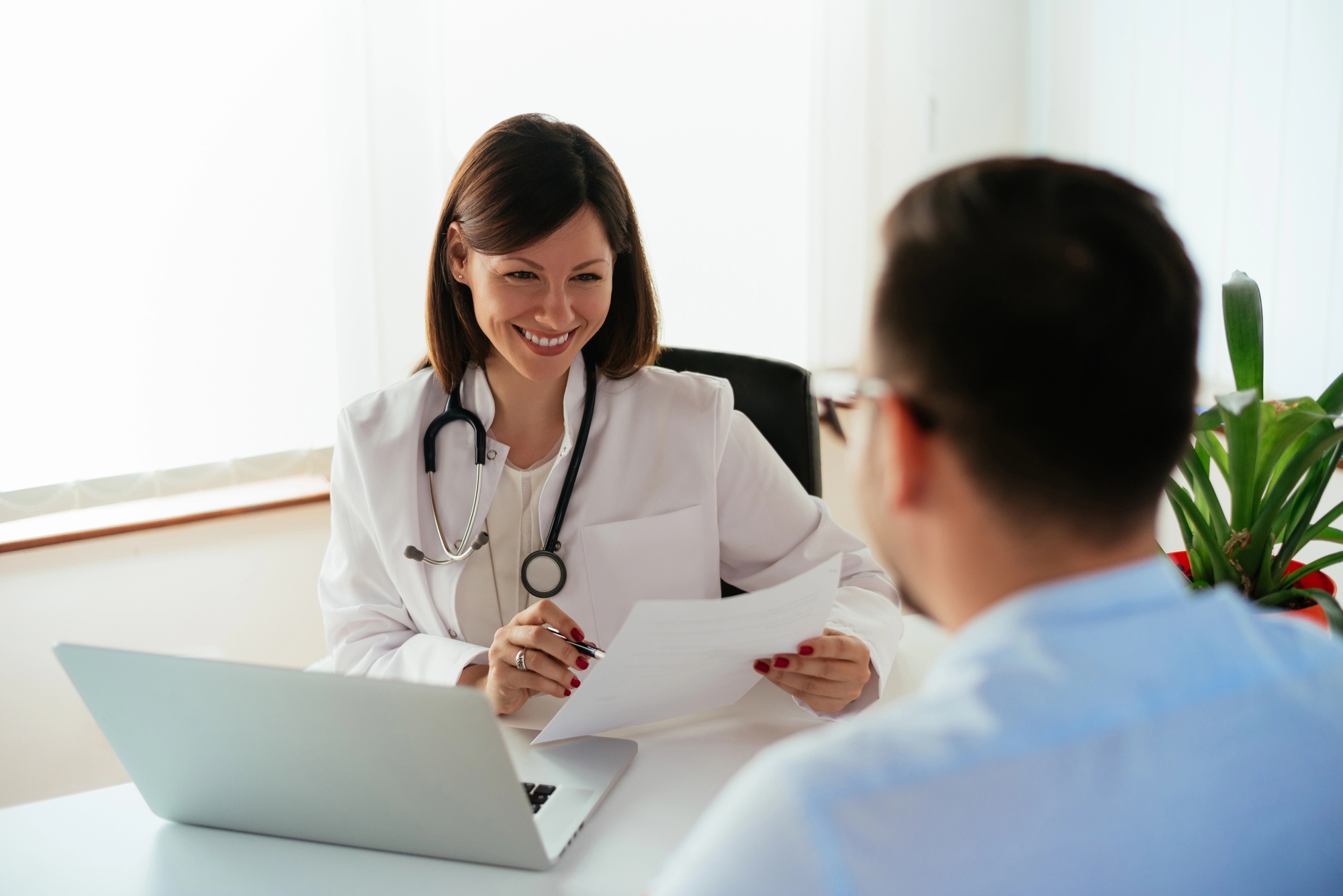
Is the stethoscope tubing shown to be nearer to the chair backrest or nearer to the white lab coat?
the white lab coat

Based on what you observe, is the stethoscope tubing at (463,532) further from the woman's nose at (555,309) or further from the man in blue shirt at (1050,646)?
the man in blue shirt at (1050,646)

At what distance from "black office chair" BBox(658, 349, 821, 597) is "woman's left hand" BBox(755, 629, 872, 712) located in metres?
0.42

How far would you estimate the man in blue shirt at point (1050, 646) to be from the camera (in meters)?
0.46

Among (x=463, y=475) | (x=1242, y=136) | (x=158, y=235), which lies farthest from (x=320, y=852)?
(x=1242, y=136)

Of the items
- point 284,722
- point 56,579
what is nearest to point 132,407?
point 56,579

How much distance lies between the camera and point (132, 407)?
2.03m

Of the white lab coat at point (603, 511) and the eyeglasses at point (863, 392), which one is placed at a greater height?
the eyeglasses at point (863, 392)

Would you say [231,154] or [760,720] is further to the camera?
[231,154]

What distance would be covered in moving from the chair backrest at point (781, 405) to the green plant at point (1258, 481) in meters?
0.50

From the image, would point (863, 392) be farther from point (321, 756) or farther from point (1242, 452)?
point (1242, 452)

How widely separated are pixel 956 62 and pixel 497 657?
91.8 inches

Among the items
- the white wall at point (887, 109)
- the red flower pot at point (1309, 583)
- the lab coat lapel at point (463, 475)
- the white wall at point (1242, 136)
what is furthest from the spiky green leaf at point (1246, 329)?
the white wall at point (887, 109)

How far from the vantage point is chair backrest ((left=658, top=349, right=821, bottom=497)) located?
1.49 metres

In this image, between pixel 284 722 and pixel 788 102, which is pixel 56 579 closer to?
pixel 284 722
